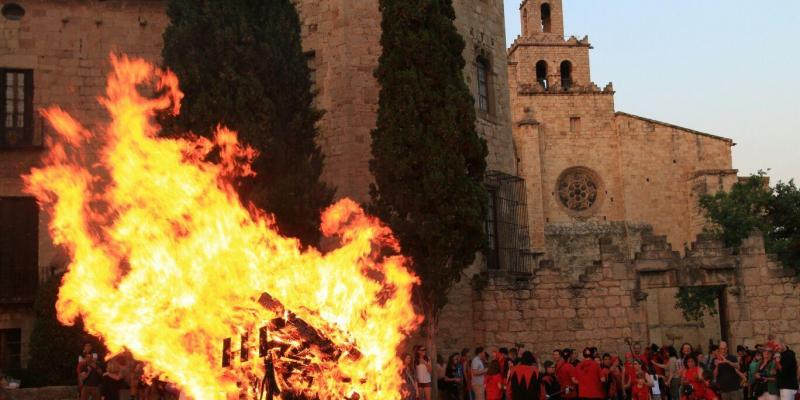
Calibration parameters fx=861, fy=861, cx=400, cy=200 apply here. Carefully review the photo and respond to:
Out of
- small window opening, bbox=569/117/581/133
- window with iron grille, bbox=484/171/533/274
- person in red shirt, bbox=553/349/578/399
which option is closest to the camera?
person in red shirt, bbox=553/349/578/399

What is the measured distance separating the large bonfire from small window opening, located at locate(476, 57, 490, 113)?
682 cm

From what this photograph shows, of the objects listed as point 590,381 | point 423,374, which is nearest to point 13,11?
point 423,374

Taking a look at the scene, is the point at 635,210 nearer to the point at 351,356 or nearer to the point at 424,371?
the point at 424,371

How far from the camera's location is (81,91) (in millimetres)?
22062

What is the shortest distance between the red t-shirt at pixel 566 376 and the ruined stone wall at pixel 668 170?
2720 centimetres

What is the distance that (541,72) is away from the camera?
50.3 meters

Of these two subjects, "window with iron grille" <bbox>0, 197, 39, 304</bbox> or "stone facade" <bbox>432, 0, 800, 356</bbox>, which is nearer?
"window with iron grille" <bbox>0, 197, 39, 304</bbox>

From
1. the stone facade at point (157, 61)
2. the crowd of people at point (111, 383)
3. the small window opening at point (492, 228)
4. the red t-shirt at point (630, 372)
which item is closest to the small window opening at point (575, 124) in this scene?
the stone facade at point (157, 61)

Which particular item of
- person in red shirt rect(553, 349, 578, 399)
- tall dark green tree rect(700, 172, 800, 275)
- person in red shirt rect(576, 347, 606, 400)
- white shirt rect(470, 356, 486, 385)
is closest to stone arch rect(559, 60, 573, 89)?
tall dark green tree rect(700, 172, 800, 275)

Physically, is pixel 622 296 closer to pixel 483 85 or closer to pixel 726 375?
pixel 726 375

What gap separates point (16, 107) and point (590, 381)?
612 inches

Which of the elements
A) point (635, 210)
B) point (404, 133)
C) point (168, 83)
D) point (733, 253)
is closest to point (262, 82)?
point (168, 83)

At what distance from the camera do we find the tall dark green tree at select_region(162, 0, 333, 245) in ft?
55.0

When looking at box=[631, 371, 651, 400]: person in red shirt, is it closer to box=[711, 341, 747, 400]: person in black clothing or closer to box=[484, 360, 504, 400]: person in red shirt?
box=[711, 341, 747, 400]: person in black clothing
